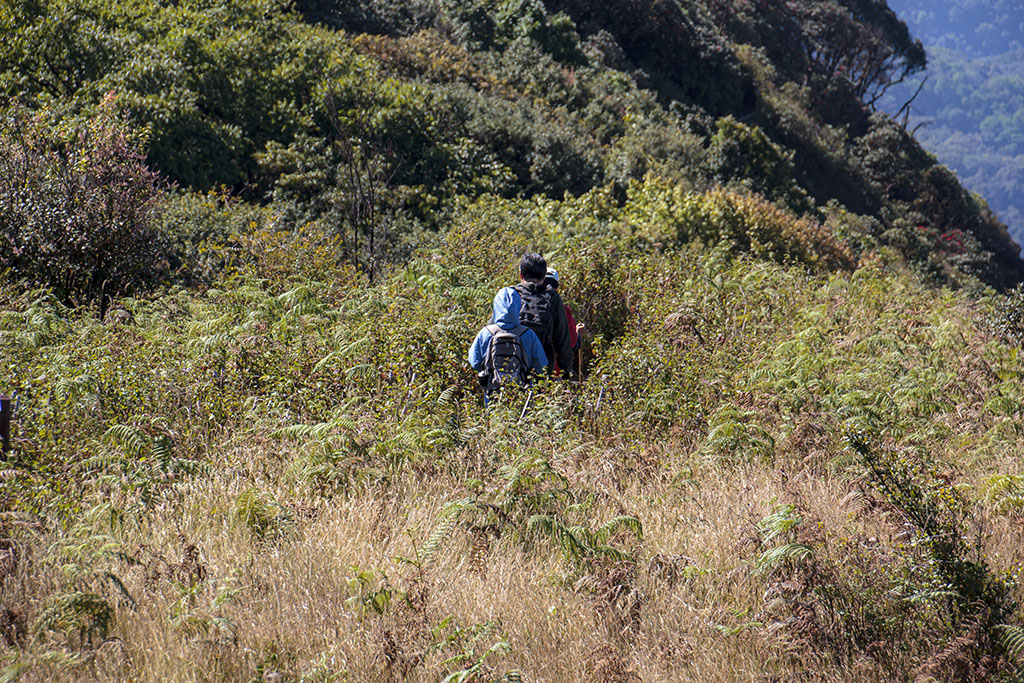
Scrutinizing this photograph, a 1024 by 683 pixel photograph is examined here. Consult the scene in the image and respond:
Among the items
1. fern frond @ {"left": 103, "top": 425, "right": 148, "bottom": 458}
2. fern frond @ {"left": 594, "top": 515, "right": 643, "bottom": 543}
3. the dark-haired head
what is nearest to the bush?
fern frond @ {"left": 103, "top": 425, "right": 148, "bottom": 458}

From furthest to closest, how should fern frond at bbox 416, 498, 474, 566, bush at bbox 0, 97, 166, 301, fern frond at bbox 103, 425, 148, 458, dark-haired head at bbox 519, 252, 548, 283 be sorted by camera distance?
bush at bbox 0, 97, 166, 301 → dark-haired head at bbox 519, 252, 548, 283 → fern frond at bbox 103, 425, 148, 458 → fern frond at bbox 416, 498, 474, 566

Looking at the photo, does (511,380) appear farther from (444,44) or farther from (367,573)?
(444,44)

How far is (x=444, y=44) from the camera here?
20656 millimetres

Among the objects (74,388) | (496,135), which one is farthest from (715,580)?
(496,135)

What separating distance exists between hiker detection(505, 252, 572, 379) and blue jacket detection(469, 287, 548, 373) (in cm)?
7

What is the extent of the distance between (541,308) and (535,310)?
44 millimetres

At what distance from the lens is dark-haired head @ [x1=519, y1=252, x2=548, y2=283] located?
18.8 ft

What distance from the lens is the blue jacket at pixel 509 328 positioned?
564 centimetres

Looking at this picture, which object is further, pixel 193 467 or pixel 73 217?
pixel 73 217

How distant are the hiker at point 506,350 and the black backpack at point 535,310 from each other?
52 millimetres

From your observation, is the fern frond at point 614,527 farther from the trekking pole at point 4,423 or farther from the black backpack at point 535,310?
the trekking pole at point 4,423

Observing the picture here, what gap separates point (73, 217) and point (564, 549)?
7.59m

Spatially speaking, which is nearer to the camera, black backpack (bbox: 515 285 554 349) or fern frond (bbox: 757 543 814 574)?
fern frond (bbox: 757 543 814 574)

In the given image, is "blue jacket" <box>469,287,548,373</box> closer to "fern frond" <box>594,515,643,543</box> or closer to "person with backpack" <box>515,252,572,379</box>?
"person with backpack" <box>515,252,572,379</box>
